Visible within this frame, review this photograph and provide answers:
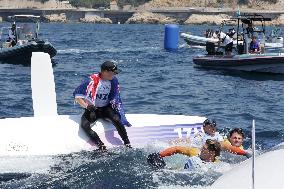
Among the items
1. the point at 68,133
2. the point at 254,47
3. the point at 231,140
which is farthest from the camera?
the point at 254,47

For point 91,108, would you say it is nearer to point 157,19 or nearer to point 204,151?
point 204,151

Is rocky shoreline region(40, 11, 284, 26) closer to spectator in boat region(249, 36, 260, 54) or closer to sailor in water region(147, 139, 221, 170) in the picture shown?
spectator in boat region(249, 36, 260, 54)

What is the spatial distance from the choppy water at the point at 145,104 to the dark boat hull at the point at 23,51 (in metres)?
0.50

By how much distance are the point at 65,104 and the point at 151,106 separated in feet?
8.52

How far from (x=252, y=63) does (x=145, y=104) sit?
29.1ft

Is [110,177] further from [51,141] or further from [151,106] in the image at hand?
[151,106]

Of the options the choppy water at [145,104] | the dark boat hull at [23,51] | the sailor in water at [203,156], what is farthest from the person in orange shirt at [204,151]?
the dark boat hull at [23,51]

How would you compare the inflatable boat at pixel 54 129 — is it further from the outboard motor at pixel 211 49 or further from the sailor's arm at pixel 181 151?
the outboard motor at pixel 211 49

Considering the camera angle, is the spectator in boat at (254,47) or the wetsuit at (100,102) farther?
the spectator in boat at (254,47)

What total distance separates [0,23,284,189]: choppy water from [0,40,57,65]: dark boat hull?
0.50 metres

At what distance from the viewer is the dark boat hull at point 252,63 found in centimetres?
2633

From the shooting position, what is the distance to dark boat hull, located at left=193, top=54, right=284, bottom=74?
2633 centimetres

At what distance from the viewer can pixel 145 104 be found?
1936cm

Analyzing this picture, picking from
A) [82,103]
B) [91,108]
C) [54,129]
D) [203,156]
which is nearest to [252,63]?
[91,108]
